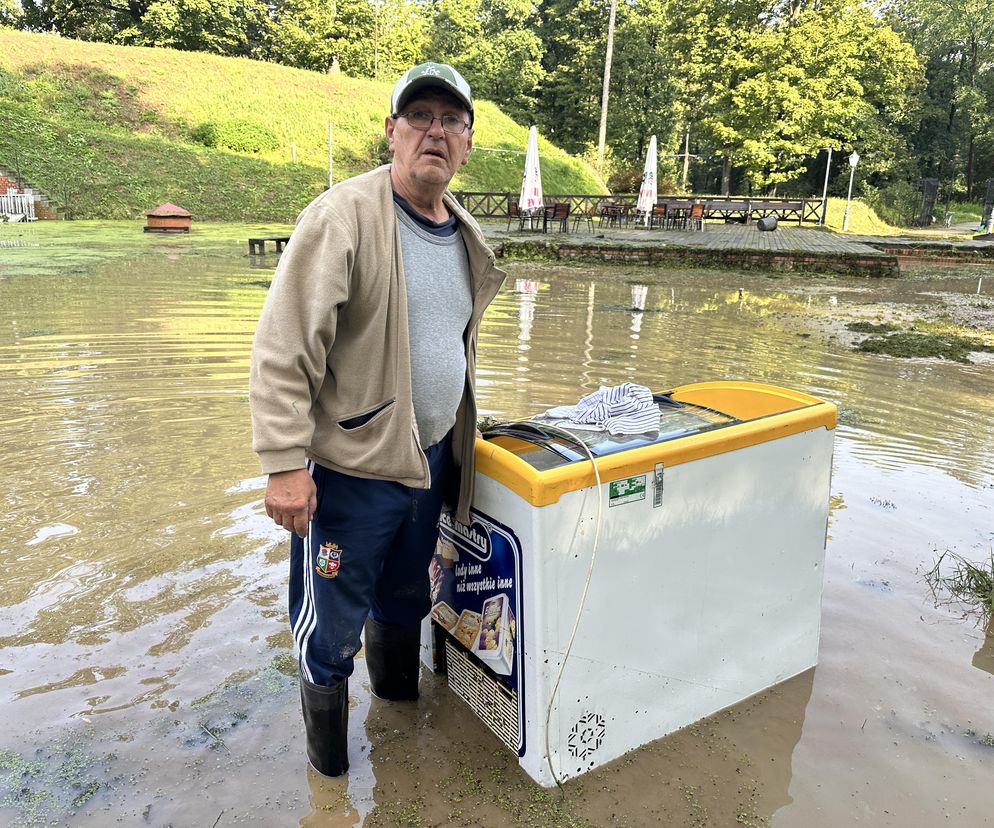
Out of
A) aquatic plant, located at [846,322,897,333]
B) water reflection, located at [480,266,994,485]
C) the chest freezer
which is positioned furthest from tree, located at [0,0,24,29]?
the chest freezer

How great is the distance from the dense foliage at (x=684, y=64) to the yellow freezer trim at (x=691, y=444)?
1181 inches

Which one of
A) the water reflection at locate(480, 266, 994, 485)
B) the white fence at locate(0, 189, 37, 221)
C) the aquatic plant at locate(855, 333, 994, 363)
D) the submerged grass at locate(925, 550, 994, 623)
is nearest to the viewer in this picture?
the submerged grass at locate(925, 550, 994, 623)

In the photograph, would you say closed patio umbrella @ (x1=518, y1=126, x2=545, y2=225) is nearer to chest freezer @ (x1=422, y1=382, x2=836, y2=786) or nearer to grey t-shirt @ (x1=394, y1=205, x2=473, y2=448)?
chest freezer @ (x1=422, y1=382, x2=836, y2=786)

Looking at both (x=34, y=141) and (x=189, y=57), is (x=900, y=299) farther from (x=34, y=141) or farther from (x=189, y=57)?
(x=189, y=57)

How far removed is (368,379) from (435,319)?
0.84 ft

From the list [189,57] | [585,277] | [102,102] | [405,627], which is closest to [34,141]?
[102,102]

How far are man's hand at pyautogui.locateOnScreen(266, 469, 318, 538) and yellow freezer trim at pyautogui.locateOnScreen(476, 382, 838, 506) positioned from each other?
1.62 ft

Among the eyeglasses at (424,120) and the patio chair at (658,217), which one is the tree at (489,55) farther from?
the eyeglasses at (424,120)

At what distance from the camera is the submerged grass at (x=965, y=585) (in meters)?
3.26

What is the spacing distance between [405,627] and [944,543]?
297cm

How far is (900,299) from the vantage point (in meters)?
12.3

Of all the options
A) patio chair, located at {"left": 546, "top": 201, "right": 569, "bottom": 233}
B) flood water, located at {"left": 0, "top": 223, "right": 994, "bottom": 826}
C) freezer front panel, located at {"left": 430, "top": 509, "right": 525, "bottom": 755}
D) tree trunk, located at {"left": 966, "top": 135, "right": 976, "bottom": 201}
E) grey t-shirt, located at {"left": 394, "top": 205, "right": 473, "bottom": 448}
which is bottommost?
flood water, located at {"left": 0, "top": 223, "right": 994, "bottom": 826}

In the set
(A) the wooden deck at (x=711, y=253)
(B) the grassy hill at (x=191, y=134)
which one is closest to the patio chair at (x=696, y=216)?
(A) the wooden deck at (x=711, y=253)

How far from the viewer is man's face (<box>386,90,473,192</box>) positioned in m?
1.95
